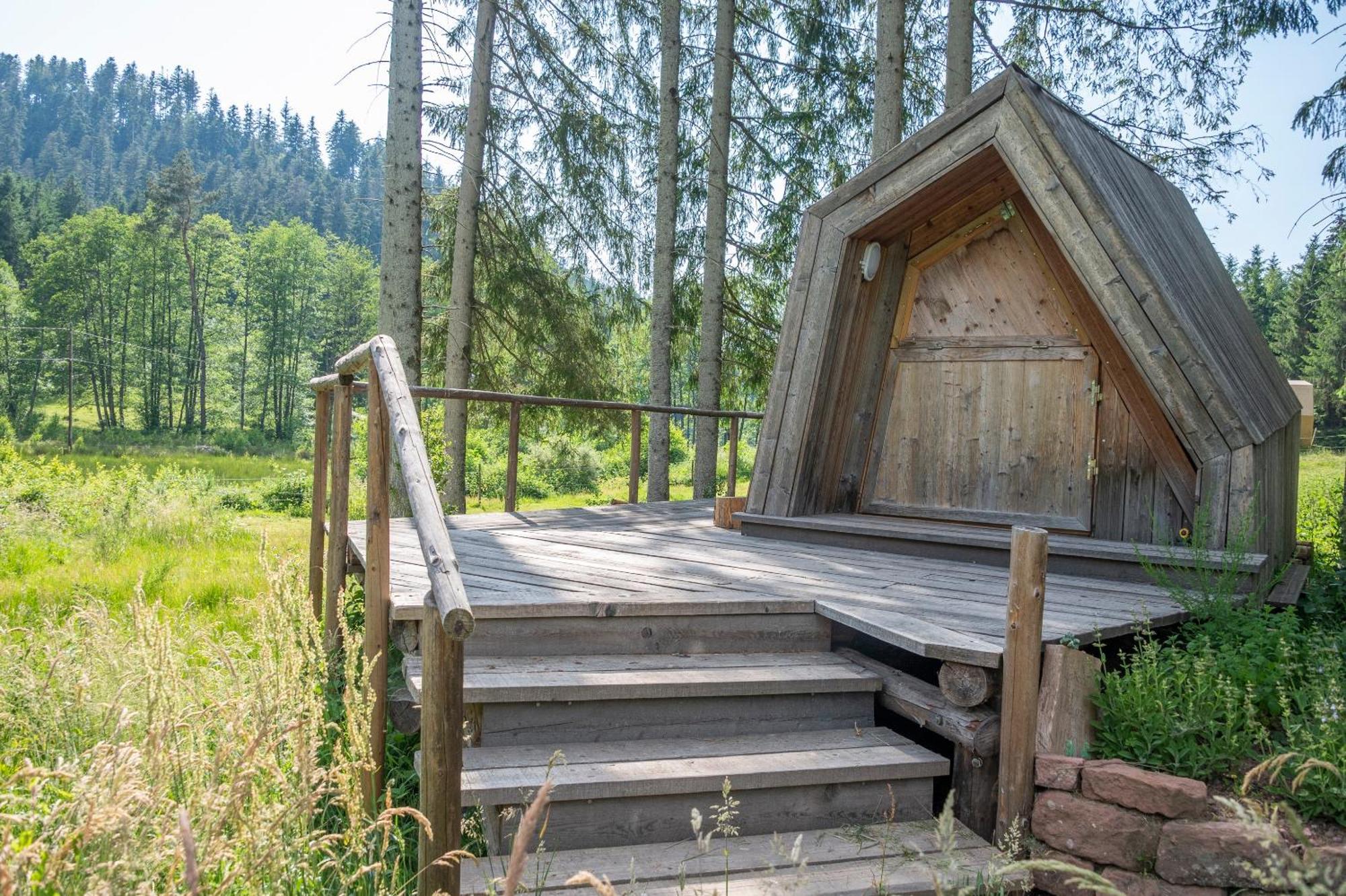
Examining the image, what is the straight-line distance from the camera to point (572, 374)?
12.0 meters

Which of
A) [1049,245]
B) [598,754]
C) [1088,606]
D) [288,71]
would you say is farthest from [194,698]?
[288,71]

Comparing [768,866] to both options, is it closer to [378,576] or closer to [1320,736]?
[378,576]

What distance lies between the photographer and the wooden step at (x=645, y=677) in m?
3.02

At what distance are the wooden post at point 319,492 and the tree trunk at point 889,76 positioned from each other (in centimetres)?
624

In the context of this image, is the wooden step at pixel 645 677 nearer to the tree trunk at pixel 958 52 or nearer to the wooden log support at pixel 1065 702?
the wooden log support at pixel 1065 702

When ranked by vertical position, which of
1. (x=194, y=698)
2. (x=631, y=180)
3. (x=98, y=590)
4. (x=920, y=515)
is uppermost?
(x=631, y=180)

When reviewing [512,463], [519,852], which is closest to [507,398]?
[512,463]

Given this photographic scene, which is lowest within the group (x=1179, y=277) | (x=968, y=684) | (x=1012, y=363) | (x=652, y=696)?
(x=652, y=696)

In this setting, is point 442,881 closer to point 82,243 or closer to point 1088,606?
point 1088,606

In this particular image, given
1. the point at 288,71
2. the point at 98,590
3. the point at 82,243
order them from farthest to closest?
the point at 82,243, the point at 288,71, the point at 98,590

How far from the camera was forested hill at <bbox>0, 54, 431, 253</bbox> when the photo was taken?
85.4m

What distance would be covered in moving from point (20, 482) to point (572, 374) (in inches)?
307

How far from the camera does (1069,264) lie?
5.10 meters

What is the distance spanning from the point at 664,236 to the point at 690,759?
8.99 metres
